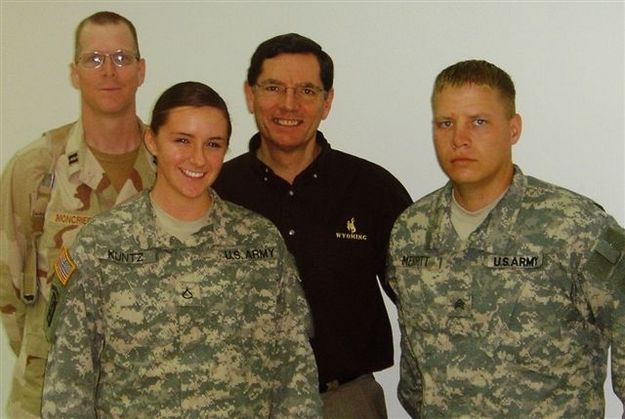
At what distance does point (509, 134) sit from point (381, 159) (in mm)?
923

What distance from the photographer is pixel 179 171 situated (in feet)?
6.53

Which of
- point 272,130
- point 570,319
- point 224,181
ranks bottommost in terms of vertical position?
point 570,319

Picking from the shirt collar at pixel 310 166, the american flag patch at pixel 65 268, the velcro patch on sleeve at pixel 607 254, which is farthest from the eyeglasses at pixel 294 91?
the velcro patch on sleeve at pixel 607 254

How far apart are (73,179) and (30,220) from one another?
21cm

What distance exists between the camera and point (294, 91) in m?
2.44

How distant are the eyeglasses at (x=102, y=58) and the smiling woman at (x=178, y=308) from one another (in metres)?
0.55

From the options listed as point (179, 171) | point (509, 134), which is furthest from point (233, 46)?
point (509, 134)

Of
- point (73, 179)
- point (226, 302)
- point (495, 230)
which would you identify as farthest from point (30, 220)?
point (495, 230)

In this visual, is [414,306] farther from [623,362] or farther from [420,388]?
[623,362]

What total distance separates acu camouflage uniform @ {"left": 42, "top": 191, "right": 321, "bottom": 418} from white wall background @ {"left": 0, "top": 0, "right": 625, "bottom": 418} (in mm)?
956

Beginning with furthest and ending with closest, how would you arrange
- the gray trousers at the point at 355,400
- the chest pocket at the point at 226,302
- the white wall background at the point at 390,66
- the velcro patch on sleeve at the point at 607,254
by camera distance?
1. the white wall background at the point at 390,66
2. the gray trousers at the point at 355,400
3. the chest pocket at the point at 226,302
4. the velcro patch on sleeve at the point at 607,254

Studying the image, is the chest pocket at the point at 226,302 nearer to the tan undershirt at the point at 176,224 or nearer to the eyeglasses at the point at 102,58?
the tan undershirt at the point at 176,224

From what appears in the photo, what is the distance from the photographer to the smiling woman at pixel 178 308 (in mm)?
1929

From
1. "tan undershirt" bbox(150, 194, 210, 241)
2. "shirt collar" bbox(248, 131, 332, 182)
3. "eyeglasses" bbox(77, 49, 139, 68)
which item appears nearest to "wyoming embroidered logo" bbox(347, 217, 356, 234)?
"shirt collar" bbox(248, 131, 332, 182)
